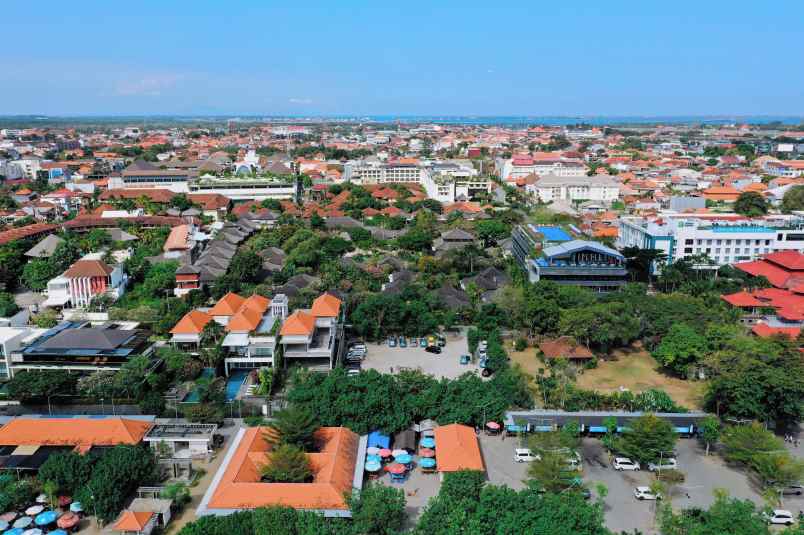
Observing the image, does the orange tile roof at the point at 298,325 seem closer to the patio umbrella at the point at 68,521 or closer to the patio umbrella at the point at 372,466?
the patio umbrella at the point at 372,466

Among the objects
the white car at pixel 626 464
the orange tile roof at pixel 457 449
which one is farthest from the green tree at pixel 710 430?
the orange tile roof at pixel 457 449

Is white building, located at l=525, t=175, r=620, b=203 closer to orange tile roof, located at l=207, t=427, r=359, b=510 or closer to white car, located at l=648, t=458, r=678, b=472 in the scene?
white car, located at l=648, t=458, r=678, b=472

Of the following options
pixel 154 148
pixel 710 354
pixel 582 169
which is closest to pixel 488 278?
pixel 710 354

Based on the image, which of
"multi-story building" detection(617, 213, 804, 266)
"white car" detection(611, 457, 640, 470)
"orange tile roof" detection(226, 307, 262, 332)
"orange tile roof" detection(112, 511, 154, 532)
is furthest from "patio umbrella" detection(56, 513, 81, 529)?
"multi-story building" detection(617, 213, 804, 266)

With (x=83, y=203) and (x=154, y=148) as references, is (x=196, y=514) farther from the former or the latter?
(x=154, y=148)

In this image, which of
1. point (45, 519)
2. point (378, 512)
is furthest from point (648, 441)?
point (45, 519)

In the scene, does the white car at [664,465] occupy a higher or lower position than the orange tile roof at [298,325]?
lower

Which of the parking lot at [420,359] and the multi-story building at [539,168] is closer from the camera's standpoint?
the parking lot at [420,359]
